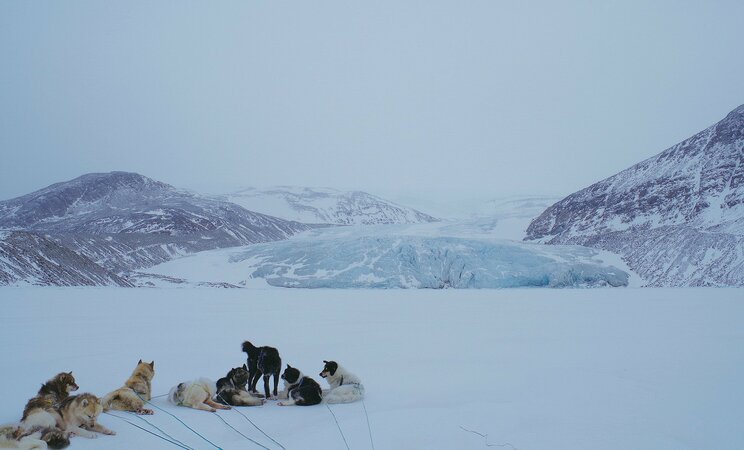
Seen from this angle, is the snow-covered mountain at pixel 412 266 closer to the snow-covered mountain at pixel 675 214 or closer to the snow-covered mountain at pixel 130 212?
the snow-covered mountain at pixel 675 214

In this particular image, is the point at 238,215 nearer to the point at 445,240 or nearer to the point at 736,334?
the point at 445,240

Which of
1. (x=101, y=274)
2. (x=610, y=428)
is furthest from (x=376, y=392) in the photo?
(x=101, y=274)

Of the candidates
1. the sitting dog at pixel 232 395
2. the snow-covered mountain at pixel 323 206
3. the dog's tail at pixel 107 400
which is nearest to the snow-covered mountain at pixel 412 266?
the sitting dog at pixel 232 395

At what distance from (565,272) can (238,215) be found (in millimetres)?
38141

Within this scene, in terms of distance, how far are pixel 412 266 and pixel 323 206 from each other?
53.4 metres

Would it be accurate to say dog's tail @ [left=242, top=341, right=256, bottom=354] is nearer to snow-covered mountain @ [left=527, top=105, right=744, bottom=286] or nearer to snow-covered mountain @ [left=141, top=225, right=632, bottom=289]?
snow-covered mountain @ [left=141, top=225, right=632, bottom=289]

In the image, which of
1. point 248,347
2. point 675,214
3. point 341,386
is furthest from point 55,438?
point 675,214

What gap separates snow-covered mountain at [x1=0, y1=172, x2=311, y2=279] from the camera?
114 feet

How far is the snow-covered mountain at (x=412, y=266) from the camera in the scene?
2794 centimetres

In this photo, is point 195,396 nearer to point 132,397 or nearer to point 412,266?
point 132,397

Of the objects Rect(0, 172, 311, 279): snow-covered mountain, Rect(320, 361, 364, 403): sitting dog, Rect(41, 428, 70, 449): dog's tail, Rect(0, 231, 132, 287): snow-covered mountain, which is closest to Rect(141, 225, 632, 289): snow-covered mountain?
Rect(0, 172, 311, 279): snow-covered mountain

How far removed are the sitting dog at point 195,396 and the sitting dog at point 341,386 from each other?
905mm

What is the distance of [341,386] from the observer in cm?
490

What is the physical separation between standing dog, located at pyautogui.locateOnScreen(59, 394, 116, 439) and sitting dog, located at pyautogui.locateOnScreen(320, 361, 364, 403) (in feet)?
5.90
